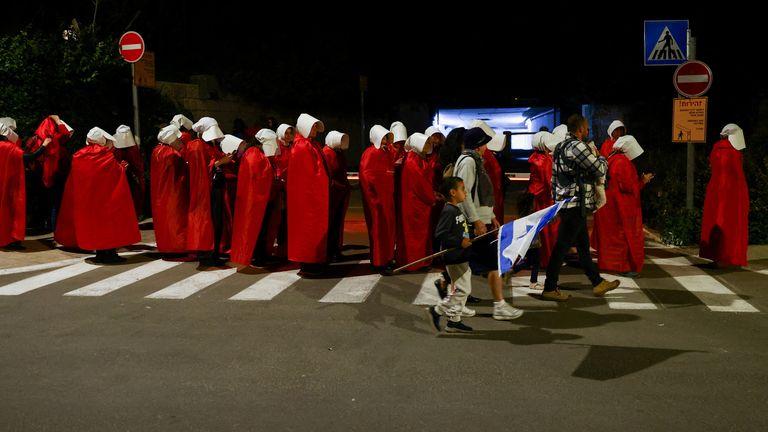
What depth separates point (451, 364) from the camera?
19.7 ft

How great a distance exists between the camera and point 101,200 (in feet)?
35.4

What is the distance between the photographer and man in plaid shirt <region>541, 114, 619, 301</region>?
7.93 meters

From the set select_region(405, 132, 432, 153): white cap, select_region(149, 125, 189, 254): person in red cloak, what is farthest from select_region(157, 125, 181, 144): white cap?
select_region(405, 132, 432, 153): white cap

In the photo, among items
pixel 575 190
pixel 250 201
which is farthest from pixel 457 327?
pixel 250 201

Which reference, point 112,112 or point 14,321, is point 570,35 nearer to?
point 112,112

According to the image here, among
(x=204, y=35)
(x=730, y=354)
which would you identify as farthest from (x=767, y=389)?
(x=204, y=35)

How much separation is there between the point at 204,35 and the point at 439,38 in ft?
33.1

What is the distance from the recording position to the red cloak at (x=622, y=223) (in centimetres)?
951

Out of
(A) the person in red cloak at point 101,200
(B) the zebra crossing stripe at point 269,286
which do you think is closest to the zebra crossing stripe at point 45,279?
(A) the person in red cloak at point 101,200

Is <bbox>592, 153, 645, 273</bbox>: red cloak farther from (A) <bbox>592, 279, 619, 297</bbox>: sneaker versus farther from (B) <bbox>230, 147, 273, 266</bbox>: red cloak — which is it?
(B) <bbox>230, 147, 273, 266</bbox>: red cloak

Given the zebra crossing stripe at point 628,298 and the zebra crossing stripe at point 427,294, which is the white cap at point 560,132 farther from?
the zebra crossing stripe at point 427,294

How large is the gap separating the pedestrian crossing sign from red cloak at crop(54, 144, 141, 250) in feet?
25.2

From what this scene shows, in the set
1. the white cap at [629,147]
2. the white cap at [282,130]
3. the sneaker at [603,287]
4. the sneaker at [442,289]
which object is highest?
the white cap at [282,130]

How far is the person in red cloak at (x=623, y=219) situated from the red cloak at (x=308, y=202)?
3.25 meters
